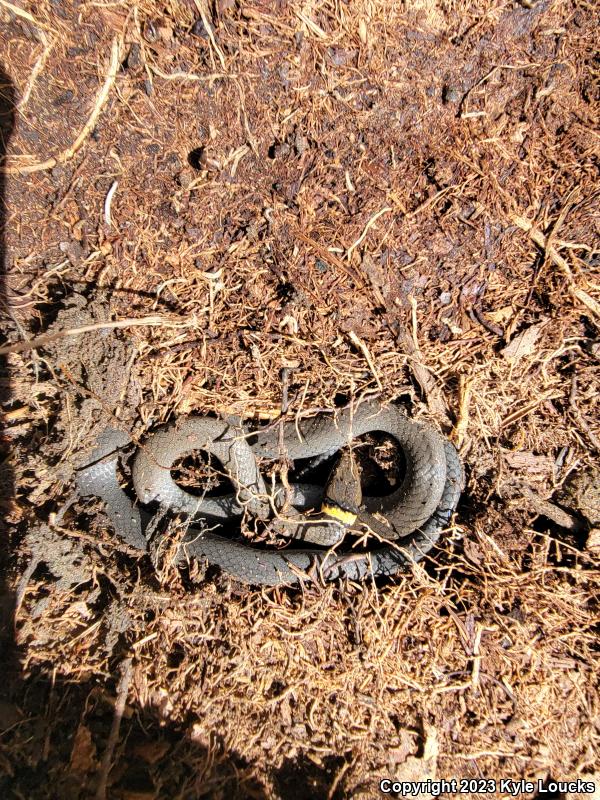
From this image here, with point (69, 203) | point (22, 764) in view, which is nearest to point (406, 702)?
point (22, 764)

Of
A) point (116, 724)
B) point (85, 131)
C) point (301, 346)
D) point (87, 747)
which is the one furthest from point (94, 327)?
point (87, 747)

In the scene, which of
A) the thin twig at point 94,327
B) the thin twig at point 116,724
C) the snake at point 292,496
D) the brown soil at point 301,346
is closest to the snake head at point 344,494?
the snake at point 292,496

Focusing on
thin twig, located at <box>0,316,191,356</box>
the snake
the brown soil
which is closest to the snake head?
the snake

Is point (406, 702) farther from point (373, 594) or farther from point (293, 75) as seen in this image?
point (293, 75)

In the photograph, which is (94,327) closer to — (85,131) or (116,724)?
(85,131)

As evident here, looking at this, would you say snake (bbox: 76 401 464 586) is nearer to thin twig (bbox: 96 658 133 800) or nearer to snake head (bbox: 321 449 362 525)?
snake head (bbox: 321 449 362 525)
